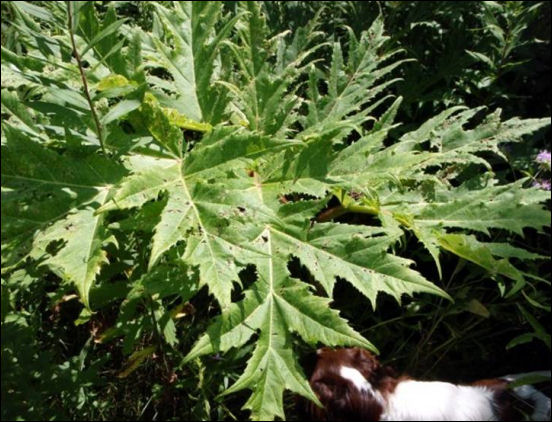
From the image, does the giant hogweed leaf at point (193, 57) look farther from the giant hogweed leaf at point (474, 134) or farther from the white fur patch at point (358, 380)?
the white fur patch at point (358, 380)

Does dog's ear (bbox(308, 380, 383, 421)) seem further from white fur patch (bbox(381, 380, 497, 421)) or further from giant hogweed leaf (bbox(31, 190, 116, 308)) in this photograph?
giant hogweed leaf (bbox(31, 190, 116, 308))

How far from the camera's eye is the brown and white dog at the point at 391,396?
193 centimetres

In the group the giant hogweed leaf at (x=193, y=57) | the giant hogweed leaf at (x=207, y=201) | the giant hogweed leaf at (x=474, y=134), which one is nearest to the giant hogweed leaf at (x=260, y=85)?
the giant hogweed leaf at (x=193, y=57)

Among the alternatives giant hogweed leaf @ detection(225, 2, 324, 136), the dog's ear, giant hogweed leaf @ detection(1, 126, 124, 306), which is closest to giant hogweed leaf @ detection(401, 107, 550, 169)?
giant hogweed leaf @ detection(225, 2, 324, 136)

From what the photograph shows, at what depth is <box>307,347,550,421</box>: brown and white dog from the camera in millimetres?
1930

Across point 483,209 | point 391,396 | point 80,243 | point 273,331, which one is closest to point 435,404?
point 391,396

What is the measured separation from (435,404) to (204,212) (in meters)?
1.21

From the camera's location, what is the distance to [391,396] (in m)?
1.98

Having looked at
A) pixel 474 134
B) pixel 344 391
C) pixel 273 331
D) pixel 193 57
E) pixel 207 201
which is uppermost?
pixel 193 57

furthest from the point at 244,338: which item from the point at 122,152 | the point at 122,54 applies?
the point at 122,54

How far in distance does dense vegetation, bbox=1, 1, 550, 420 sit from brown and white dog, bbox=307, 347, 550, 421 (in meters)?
0.18

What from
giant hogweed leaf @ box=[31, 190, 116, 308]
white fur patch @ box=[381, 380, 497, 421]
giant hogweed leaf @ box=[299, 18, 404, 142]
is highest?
giant hogweed leaf @ box=[299, 18, 404, 142]

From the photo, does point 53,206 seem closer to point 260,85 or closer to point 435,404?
point 260,85

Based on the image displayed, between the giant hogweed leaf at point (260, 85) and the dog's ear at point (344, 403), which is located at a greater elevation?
the giant hogweed leaf at point (260, 85)
